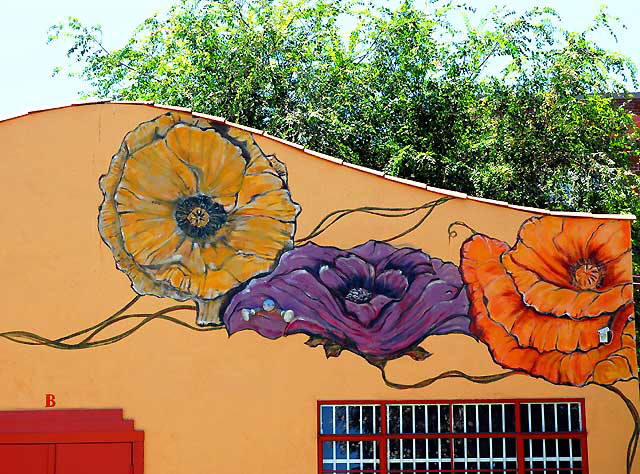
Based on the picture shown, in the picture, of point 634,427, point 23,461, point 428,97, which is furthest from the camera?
point 428,97

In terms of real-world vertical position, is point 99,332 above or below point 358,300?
below

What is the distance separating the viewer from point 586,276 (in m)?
12.6

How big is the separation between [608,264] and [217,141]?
16.6ft

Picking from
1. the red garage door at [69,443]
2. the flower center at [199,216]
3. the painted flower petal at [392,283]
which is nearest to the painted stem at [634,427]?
the painted flower petal at [392,283]

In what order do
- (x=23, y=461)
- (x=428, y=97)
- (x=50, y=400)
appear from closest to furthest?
(x=23, y=461), (x=50, y=400), (x=428, y=97)

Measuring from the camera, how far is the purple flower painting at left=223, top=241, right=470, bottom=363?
12.4 m

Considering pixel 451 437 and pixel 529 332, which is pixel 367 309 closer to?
pixel 451 437

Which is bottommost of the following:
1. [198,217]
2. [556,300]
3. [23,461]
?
[23,461]

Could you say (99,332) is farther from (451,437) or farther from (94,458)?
(451,437)

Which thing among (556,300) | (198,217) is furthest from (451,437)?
(198,217)

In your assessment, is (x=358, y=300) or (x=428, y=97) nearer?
(x=358, y=300)

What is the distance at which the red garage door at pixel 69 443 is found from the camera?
12047 mm

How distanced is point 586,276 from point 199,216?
15.8 feet

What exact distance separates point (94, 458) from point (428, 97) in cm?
933
